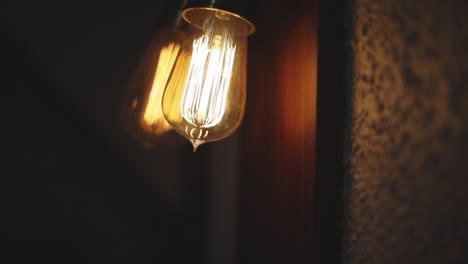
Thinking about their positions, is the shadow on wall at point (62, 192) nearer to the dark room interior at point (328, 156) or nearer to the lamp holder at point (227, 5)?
the dark room interior at point (328, 156)

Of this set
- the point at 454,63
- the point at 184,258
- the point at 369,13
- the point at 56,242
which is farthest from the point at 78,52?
the point at 454,63

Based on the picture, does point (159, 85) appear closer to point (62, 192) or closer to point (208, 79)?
point (208, 79)

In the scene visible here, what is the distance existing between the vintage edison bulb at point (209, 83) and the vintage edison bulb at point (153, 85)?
0.57 feet

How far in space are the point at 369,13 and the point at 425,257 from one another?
0.34 m

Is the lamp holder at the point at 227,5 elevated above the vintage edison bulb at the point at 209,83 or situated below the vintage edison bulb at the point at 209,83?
above

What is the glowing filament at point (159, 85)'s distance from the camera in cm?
60

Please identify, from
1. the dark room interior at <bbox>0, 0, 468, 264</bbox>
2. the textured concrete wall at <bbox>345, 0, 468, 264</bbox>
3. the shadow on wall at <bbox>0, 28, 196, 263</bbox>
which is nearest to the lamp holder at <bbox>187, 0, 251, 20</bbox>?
the dark room interior at <bbox>0, 0, 468, 264</bbox>

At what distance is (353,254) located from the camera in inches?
14.8

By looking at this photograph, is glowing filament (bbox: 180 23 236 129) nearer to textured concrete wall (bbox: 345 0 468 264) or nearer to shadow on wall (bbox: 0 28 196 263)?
textured concrete wall (bbox: 345 0 468 264)

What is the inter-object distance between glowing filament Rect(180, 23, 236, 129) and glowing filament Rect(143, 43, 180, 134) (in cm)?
20

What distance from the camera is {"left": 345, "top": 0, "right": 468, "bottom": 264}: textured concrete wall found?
Answer: 375mm

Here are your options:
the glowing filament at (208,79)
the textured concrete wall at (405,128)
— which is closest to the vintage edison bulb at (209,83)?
the glowing filament at (208,79)

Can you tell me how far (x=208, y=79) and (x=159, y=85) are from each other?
0.83 feet

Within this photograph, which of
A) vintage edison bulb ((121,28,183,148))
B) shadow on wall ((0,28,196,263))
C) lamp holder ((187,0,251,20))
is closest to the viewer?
lamp holder ((187,0,251,20))
